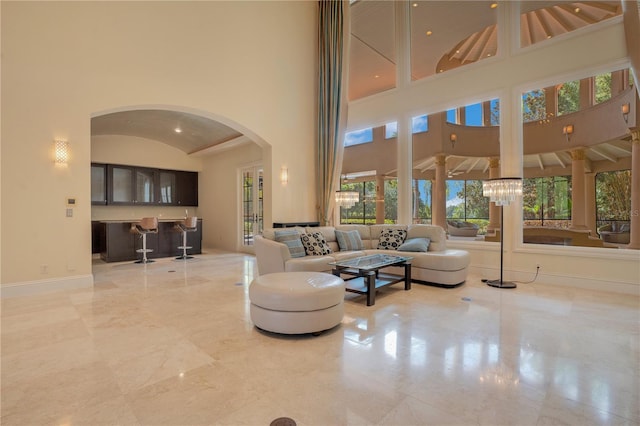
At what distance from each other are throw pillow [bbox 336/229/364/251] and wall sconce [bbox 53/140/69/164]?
4453mm

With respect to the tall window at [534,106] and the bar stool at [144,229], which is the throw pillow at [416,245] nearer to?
the tall window at [534,106]

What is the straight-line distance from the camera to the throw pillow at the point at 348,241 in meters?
5.69

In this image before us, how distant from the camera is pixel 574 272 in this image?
4.87 metres

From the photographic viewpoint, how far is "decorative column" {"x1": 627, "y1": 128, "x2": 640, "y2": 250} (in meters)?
4.45

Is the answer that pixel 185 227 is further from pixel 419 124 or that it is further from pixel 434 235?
pixel 419 124

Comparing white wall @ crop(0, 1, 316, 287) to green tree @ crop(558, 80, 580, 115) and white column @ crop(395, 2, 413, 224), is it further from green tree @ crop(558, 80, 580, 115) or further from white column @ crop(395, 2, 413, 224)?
green tree @ crop(558, 80, 580, 115)

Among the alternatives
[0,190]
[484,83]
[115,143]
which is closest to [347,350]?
[0,190]

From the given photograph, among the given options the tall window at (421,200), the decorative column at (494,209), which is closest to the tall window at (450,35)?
the decorative column at (494,209)

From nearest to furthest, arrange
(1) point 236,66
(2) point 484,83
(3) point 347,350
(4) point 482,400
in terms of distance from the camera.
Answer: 1. (4) point 482,400
2. (3) point 347,350
3. (2) point 484,83
4. (1) point 236,66

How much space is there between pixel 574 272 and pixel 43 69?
27.6 feet

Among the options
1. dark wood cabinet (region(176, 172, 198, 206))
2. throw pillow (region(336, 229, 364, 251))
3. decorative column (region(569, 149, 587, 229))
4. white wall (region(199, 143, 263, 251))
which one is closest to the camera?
decorative column (region(569, 149, 587, 229))

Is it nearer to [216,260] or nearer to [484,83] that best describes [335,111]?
[484,83]

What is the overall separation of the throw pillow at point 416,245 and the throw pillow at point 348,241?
76 centimetres

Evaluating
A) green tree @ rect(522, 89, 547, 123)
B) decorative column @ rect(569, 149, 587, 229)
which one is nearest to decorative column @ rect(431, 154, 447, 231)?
green tree @ rect(522, 89, 547, 123)
